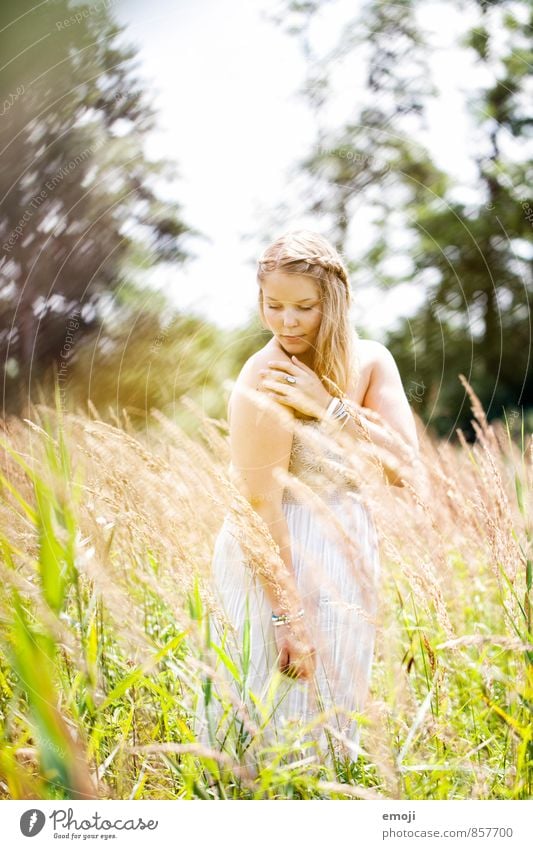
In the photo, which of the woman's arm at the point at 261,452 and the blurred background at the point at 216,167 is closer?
the woman's arm at the point at 261,452

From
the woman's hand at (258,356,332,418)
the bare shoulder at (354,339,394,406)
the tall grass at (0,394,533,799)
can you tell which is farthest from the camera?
the bare shoulder at (354,339,394,406)

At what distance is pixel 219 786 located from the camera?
1438 millimetres

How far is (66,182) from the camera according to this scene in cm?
208

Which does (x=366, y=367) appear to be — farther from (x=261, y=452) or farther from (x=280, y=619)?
(x=280, y=619)

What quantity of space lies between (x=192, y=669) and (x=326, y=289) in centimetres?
99

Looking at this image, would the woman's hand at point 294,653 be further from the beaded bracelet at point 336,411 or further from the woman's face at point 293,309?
the woman's face at point 293,309

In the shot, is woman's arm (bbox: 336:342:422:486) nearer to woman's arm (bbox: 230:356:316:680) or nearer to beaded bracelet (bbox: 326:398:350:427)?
beaded bracelet (bbox: 326:398:350:427)

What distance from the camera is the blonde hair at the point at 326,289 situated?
5.37 feet

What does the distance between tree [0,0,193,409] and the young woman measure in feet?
1.81
